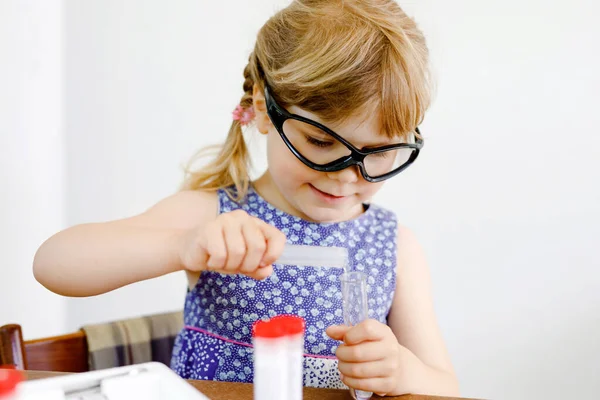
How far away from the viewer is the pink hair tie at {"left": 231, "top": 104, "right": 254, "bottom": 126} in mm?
935

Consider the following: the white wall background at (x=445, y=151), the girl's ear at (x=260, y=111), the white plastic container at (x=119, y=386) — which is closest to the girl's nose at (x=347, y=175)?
the girl's ear at (x=260, y=111)

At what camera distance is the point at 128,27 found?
150cm

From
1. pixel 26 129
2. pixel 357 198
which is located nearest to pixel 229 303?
pixel 357 198

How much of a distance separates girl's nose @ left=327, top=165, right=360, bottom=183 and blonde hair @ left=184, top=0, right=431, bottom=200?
59 millimetres

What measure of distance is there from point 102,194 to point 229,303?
0.78 meters

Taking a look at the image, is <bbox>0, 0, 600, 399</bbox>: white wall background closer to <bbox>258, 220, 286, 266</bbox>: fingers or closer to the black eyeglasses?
the black eyeglasses

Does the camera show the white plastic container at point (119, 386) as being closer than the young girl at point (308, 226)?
Yes

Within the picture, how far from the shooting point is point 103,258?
0.69m

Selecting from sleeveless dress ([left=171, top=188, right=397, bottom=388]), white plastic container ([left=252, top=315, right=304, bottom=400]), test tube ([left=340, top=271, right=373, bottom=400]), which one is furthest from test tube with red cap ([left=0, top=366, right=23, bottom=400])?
sleeveless dress ([left=171, top=188, right=397, bottom=388])

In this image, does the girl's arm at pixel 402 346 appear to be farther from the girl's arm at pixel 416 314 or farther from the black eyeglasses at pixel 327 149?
the black eyeglasses at pixel 327 149

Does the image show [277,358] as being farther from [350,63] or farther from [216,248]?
[350,63]

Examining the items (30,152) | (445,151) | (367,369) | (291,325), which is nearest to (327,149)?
(367,369)

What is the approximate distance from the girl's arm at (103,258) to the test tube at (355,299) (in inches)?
7.2

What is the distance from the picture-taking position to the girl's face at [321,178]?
2.44 feet
